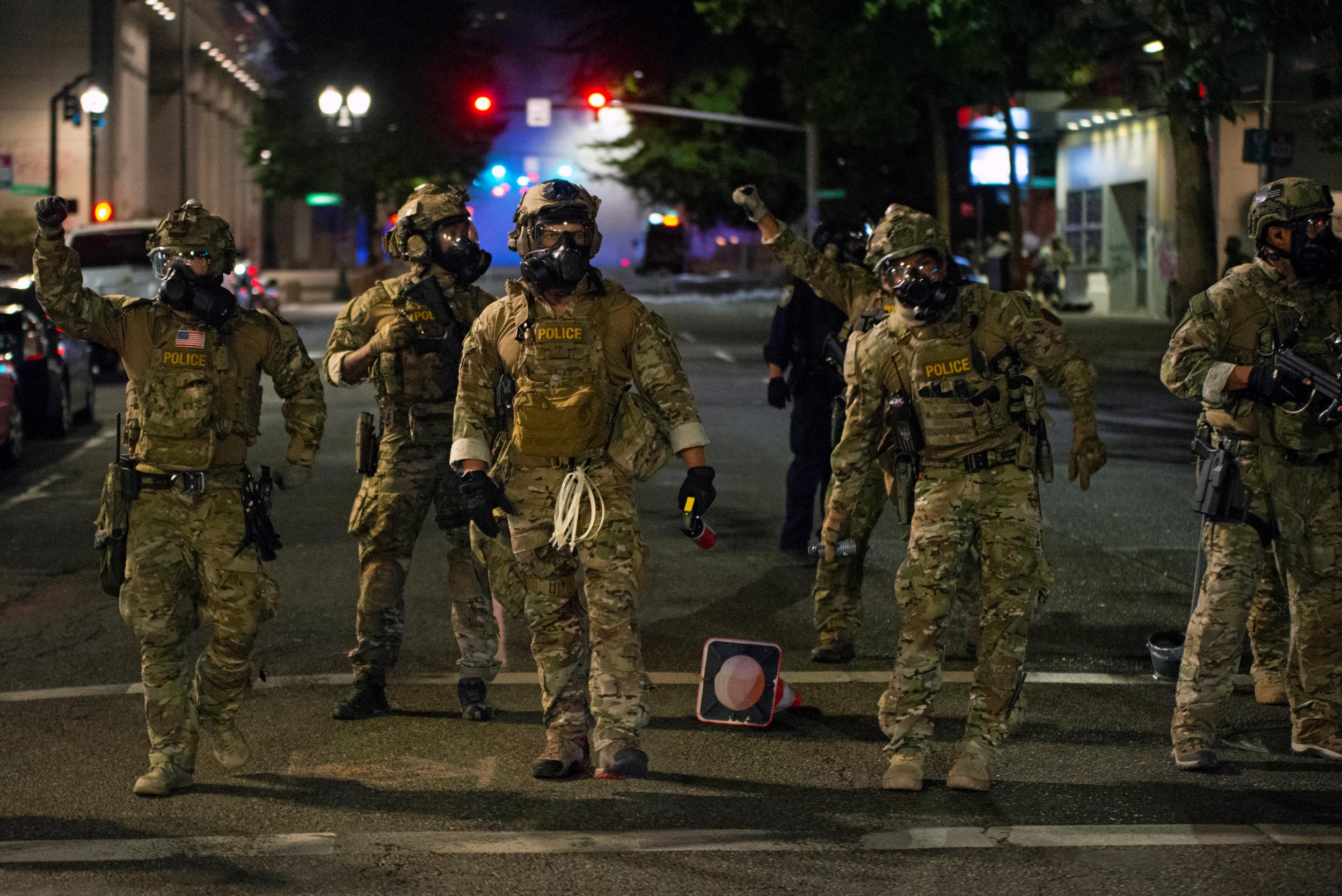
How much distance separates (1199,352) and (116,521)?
154 inches

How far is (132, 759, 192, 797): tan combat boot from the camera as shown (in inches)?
240

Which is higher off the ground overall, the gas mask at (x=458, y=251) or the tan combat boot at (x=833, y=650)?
the gas mask at (x=458, y=251)

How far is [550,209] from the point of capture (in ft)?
20.4

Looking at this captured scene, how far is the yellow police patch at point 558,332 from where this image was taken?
6.18 meters

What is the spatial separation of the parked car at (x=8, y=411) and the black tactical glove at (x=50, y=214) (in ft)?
31.2

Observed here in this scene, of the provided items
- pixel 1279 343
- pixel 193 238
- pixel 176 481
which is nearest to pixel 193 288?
pixel 193 238

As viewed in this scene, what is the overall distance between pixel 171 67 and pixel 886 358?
190 ft

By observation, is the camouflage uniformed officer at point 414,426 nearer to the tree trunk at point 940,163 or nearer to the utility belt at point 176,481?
the utility belt at point 176,481

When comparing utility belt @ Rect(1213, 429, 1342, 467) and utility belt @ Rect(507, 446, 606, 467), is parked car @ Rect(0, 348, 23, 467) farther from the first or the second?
utility belt @ Rect(1213, 429, 1342, 467)

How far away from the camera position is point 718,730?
7000 mm

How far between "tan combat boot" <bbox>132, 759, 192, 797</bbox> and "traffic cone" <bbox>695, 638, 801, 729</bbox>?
2.01 metres

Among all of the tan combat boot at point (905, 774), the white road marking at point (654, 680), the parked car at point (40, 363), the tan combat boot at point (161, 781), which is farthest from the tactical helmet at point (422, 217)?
the parked car at point (40, 363)

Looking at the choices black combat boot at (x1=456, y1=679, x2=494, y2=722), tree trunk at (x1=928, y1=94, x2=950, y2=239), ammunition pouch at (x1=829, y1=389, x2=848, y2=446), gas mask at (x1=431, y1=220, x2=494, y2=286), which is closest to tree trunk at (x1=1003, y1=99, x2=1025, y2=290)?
tree trunk at (x1=928, y1=94, x2=950, y2=239)

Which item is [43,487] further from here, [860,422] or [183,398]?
[860,422]
